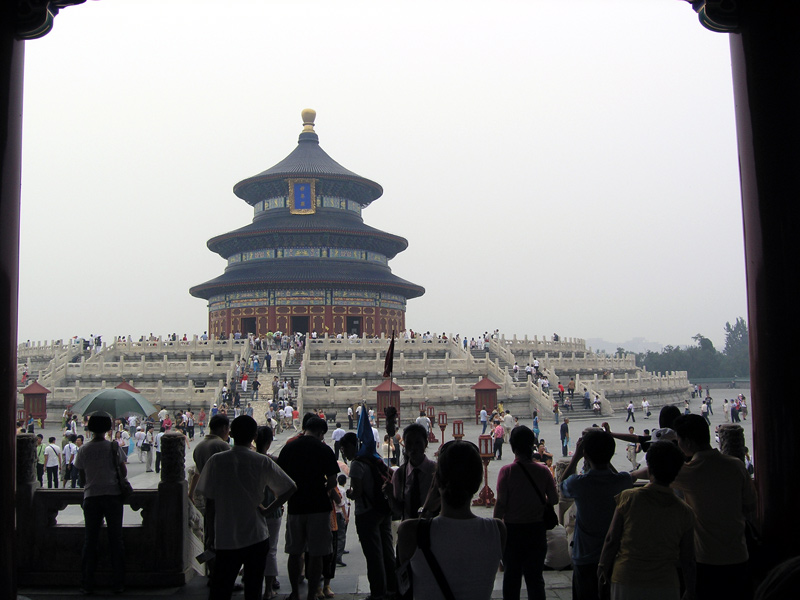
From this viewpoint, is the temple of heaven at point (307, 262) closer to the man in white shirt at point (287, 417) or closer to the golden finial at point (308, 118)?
the golden finial at point (308, 118)

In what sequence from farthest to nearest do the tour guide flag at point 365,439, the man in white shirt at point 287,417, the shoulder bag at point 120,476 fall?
the man in white shirt at point 287,417, the shoulder bag at point 120,476, the tour guide flag at point 365,439

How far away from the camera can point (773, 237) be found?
583 cm

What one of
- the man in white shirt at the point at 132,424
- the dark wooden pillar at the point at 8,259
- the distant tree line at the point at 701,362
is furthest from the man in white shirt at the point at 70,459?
the distant tree line at the point at 701,362

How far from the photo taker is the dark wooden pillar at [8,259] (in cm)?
549

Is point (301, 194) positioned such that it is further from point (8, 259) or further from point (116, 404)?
point (8, 259)

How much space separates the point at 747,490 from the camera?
5383 millimetres

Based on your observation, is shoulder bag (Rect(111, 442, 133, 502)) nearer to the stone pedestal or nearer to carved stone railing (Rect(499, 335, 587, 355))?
the stone pedestal

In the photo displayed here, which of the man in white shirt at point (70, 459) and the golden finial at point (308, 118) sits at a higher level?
the golden finial at point (308, 118)

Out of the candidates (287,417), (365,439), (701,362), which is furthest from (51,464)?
(701,362)

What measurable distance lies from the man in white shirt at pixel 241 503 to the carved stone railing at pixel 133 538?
5.43ft

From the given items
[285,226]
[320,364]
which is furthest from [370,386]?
[285,226]

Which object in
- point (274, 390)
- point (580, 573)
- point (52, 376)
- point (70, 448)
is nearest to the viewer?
point (580, 573)

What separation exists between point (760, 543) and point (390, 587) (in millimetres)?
3072

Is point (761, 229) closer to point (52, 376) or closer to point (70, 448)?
point (70, 448)
